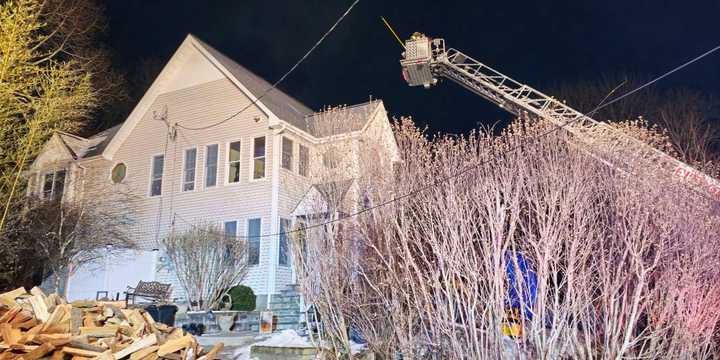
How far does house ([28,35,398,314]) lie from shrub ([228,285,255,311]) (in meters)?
0.65

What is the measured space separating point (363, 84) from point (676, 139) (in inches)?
714

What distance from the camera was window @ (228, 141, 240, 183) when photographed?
679 inches

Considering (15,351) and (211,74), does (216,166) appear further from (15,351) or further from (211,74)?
(15,351)

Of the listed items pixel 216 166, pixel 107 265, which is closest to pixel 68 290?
pixel 107 265

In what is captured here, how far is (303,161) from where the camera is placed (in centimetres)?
1698

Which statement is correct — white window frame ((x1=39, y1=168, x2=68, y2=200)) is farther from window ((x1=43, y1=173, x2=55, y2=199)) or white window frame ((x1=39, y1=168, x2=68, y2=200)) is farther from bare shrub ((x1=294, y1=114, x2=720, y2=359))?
bare shrub ((x1=294, y1=114, x2=720, y2=359))

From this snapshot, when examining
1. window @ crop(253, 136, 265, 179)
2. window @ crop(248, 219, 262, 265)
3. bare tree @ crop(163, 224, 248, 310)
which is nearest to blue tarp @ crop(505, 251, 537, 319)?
bare tree @ crop(163, 224, 248, 310)

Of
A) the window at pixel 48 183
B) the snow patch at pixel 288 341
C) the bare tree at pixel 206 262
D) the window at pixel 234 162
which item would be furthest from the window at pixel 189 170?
the snow patch at pixel 288 341

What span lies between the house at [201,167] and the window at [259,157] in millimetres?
31

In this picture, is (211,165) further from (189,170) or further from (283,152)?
(283,152)

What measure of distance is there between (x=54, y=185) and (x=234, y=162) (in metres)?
8.26

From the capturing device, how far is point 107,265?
17312 millimetres

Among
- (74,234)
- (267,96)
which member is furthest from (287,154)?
(74,234)

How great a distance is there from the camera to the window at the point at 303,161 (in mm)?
16141
